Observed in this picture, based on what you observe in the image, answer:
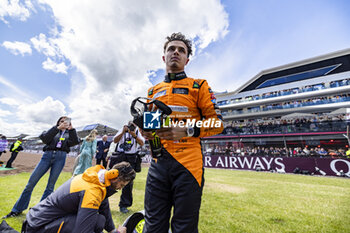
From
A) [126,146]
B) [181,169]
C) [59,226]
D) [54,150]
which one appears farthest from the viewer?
[126,146]

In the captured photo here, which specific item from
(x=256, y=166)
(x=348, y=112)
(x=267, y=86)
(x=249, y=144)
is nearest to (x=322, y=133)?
(x=348, y=112)

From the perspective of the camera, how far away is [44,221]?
1938 millimetres

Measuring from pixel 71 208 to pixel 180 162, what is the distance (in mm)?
1730

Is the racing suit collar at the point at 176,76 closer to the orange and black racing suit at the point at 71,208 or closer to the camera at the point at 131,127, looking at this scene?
the orange and black racing suit at the point at 71,208

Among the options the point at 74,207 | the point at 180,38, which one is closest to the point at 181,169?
the point at 180,38

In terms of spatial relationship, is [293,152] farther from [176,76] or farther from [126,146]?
[176,76]

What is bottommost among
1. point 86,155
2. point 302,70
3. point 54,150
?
point 86,155

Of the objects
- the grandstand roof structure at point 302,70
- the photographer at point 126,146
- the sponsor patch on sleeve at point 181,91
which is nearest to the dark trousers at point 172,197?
the sponsor patch on sleeve at point 181,91

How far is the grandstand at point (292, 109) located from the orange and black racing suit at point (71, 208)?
18035 mm

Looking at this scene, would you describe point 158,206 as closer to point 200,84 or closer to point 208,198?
point 200,84

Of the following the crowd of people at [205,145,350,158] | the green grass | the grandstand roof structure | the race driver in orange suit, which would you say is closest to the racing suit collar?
the race driver in orange suit

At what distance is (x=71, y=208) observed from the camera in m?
2.01

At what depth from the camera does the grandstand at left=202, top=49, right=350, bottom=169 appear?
21172 millimetres

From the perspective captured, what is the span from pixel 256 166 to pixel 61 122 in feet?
46.1
